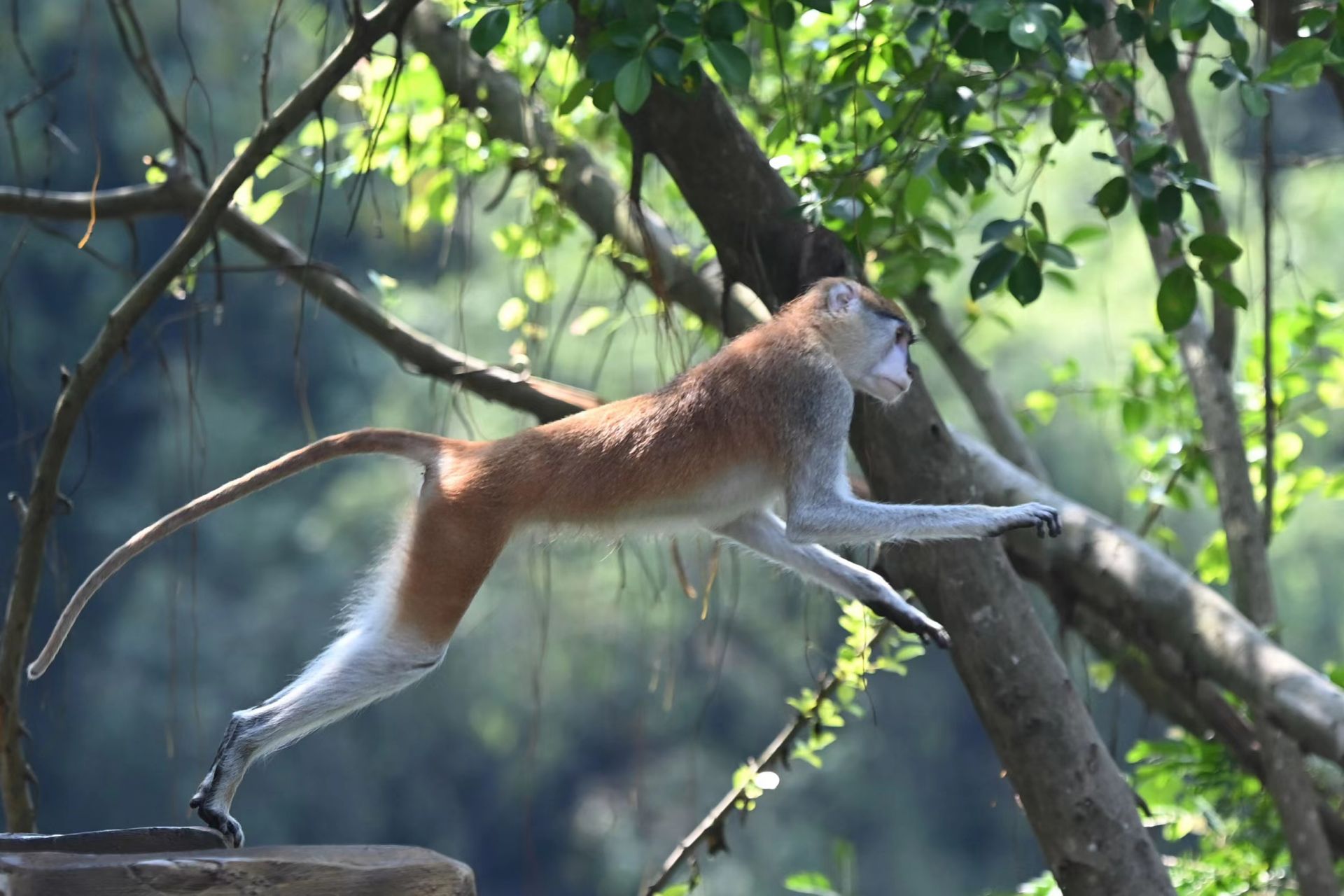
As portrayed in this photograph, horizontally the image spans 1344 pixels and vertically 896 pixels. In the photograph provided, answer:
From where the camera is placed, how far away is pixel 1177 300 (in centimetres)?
230

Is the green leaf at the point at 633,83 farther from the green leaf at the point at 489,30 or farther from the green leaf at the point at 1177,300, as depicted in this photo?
the green leaf at the point at 1177,300

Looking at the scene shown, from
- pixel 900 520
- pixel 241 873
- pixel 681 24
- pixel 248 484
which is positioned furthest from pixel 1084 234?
pixel 241 873

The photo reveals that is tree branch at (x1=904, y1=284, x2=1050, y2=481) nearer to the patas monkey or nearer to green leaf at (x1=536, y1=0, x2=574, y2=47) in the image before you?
the patas monkey

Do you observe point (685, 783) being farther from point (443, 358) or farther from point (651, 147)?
point (651, 147)

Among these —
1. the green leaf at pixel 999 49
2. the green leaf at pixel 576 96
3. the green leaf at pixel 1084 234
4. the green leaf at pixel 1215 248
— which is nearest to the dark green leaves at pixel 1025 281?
the green leaf at pixel 1215 248

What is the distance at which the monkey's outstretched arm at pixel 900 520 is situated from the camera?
7.41 feet

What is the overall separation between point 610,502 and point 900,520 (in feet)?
1.66

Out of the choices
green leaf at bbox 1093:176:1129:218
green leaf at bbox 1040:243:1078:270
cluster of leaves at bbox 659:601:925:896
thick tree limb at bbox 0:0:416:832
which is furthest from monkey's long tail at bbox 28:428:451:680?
green leaf at bbox 1093:176:1129:218

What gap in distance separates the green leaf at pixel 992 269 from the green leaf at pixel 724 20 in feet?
1.96

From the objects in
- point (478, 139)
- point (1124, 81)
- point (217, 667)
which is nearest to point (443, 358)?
point (478, 139)

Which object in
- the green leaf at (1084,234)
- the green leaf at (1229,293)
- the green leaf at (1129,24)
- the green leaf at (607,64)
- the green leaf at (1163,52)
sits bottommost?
the green leaf at (1229,293)

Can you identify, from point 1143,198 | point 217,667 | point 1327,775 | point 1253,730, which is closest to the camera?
point 1143,198

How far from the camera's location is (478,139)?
3.60 meters

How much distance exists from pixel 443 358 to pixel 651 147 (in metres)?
0.87
